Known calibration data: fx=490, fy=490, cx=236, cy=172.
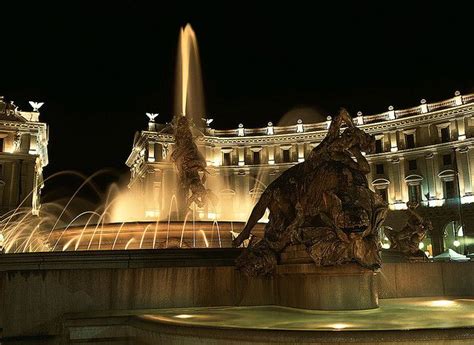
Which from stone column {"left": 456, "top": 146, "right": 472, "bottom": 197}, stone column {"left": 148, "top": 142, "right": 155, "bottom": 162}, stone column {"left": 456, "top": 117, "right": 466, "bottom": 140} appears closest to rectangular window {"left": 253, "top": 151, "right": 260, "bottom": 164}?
stone column {"left": 148, "top": 142, "right": 155, "bottom": 162}

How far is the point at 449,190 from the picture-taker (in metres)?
51.8

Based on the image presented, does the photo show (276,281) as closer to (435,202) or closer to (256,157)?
(435,202)

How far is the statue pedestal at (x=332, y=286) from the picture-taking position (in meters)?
8.03

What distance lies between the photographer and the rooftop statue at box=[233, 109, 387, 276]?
7.95 meters

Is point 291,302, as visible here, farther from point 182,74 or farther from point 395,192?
point 395,192

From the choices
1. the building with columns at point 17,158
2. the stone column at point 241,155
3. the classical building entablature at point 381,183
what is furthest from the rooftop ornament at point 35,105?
the classical building entablature at point 381,183

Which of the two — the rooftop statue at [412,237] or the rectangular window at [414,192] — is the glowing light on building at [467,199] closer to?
the rectangular window at [414,192]

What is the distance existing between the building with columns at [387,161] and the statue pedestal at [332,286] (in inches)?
1338

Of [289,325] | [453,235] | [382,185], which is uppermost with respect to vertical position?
[382,185]

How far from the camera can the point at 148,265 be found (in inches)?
401

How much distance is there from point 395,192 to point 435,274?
47.2 m

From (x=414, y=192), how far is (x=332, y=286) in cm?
4979

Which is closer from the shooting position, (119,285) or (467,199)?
(119,285)

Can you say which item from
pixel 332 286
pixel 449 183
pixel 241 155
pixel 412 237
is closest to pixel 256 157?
pixel 241 155
